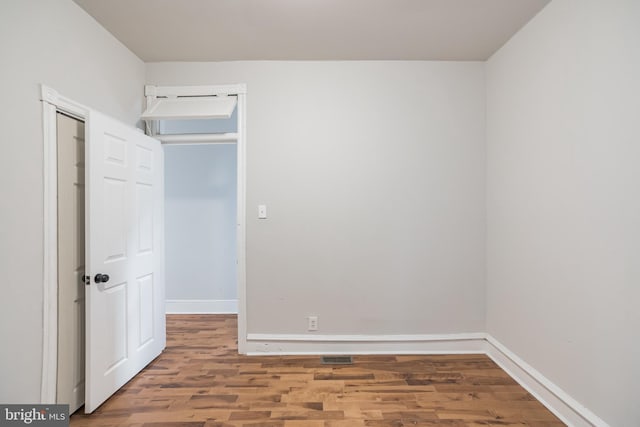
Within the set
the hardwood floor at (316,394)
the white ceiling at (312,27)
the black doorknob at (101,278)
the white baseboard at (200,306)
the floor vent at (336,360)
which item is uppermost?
the white ceiling at (312,27)

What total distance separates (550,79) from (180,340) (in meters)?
3.80

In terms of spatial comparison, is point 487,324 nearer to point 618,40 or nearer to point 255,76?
point 618,40

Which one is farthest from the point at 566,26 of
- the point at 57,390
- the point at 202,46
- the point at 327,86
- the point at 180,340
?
the point at 180,340

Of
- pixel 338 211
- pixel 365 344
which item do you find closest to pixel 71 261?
pixel 338 211

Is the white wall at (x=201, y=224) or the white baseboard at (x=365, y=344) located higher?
the white wall at (x=201, y=224)

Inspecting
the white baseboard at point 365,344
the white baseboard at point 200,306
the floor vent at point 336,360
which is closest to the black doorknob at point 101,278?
the white baseboard at point 365,344

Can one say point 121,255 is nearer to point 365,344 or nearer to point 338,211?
point 338,211

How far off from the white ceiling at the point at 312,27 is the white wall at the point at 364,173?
0.19 m

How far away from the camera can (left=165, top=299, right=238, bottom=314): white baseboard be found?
395 centimetres

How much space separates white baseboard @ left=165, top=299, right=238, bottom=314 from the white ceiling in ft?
9.25

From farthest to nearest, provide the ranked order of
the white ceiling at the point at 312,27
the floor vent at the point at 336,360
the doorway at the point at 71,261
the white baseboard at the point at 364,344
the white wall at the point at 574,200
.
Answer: the white baseboard at the point at 364,344
the floor vent at the point at 336,360
the white ceiling at the point at 312,27
the doorway at the point at 71,261
the white wall at the point at 574,200

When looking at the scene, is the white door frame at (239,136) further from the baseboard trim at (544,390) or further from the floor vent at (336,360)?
the baseboard trim at (544,390)

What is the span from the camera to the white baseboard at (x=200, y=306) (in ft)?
12.9

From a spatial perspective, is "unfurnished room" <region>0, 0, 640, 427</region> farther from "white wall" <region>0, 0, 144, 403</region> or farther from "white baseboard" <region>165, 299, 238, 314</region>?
"white baseboard" <region>165, 299, 238, 314</region>
